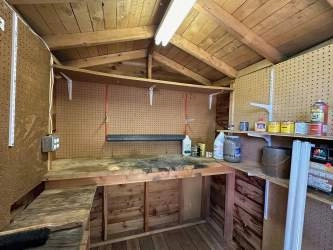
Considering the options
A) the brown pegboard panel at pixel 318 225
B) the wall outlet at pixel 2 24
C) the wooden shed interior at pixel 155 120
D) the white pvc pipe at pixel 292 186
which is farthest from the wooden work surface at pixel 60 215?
the brown pegboard panel at pixel 318 225

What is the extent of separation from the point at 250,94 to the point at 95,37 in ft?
5.01

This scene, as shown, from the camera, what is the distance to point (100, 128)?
6.47 ft

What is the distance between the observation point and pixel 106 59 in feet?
6.33

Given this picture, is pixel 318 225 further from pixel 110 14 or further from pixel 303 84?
pixel 110 14

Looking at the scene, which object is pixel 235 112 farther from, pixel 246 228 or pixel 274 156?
pixel 246 228

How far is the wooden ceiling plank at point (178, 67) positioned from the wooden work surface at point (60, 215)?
158 cm

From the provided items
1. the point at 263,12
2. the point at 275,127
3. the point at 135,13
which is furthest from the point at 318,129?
the point at 135,13

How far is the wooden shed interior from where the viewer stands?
0.93 meters

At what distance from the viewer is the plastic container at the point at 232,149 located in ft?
5.89

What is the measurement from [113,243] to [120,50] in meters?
2.16

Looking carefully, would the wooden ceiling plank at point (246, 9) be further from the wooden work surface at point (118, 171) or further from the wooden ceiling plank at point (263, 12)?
the wooden work surface at point (118, 171)

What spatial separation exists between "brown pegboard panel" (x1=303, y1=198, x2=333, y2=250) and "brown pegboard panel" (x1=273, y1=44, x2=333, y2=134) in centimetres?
53

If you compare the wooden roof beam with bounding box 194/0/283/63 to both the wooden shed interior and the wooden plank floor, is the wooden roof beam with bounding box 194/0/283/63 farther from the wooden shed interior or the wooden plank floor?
the wooden plank floor

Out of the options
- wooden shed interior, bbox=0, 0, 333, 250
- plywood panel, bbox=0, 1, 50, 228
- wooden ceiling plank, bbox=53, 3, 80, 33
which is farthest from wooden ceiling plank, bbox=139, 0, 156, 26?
plywood panel, bbox=0, 1, 50, 228
